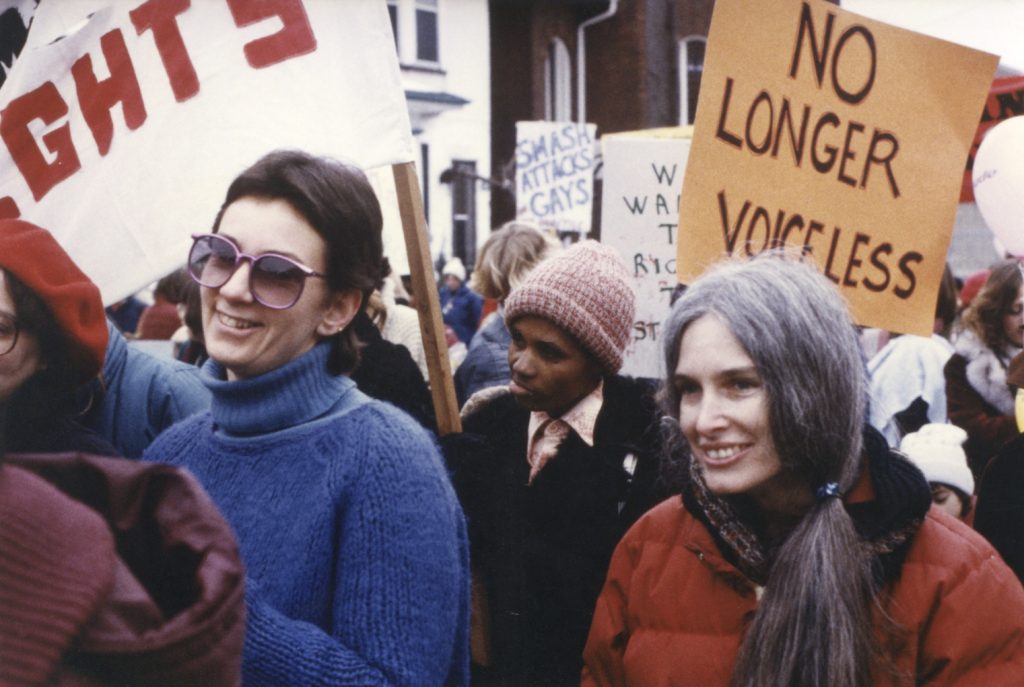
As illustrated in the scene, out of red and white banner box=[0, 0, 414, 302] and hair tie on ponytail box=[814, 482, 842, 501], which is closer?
hair tie on ponytail box=[814, 482, 842, 501]

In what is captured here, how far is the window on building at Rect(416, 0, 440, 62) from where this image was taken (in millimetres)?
20453

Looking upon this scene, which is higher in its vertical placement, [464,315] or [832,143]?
[832,143]

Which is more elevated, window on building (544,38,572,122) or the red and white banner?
the red and white banner

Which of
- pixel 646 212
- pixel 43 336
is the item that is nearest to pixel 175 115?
pixel 43 336

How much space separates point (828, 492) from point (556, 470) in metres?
1.04

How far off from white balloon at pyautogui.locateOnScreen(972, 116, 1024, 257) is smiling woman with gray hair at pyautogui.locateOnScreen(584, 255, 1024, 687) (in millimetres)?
1450

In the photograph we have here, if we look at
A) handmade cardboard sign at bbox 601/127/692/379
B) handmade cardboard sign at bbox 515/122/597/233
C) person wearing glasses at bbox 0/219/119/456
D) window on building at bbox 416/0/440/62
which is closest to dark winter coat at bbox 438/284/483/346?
handmade cardboard sign at bbox 515/122/597/233

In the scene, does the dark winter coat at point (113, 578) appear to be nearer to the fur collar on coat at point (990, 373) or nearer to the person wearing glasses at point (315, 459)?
the person wearing glasses at point (315, 459)

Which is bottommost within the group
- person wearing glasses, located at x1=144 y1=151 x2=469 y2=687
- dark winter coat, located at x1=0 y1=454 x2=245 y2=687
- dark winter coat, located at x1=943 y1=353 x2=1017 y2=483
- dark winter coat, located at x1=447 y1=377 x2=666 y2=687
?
dark winter coat, located at x1=943 y1=353 x2=1017 y2=483

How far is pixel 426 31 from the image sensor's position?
2073cm

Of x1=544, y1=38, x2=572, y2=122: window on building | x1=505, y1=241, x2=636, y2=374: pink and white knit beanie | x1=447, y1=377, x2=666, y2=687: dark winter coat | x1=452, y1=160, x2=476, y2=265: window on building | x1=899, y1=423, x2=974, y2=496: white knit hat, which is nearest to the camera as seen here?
x1=447, y1=377, x2=666, y2=687: dark winter coat

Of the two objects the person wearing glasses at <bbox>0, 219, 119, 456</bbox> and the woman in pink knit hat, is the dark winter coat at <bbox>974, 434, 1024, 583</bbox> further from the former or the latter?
the person wearing glasses at <bbox>0, 219, 119, 456</bbox>

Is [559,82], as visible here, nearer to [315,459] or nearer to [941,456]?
[941,456]

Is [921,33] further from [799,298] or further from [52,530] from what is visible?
[52,530]
